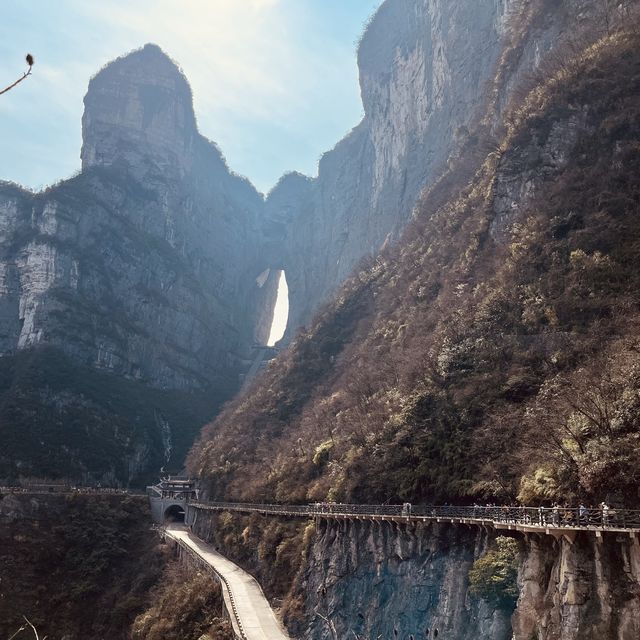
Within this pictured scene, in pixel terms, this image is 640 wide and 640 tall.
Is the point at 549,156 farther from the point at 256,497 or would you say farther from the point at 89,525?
the point at 89,525

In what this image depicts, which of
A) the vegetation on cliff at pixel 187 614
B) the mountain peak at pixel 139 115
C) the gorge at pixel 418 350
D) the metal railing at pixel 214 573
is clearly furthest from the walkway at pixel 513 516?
the mountain peak at pixel 139 115

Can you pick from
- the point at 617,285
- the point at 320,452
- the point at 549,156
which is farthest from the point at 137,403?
the point at 617,285

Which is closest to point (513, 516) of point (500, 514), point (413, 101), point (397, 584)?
point (500, 514)

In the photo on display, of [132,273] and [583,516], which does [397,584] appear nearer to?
[583,516]

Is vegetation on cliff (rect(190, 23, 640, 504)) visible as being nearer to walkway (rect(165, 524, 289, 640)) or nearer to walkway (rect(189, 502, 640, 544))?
walkway (rect(189, 502, 640, 544))

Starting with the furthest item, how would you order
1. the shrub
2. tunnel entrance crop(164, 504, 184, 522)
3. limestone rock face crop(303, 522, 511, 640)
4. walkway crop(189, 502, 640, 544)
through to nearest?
tunnel entrance crop(164, 504, 184, 522) → limestone rock face crop(303, 522, 511, 640) → the shrub → walkway crop(189, 502, 640, 544)

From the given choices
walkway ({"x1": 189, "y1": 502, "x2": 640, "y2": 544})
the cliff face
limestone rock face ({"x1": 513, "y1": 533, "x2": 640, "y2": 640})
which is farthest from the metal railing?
the cliff face

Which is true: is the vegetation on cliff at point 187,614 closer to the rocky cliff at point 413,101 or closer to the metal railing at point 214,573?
the metal railing at point 214,573
